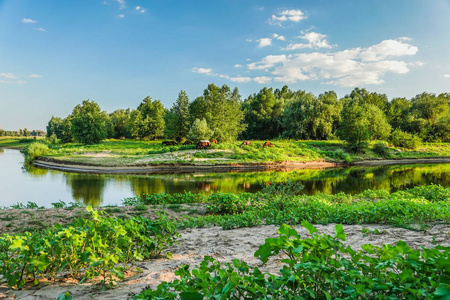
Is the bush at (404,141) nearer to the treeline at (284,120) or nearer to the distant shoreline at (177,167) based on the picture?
the treeline at (284,120)

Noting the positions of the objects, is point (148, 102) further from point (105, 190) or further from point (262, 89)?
point (105, 190)

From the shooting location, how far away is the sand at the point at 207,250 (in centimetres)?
309

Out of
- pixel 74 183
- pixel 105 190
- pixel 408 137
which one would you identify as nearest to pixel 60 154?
pixel 74 183

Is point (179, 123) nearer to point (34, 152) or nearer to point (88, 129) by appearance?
point (88, 129)

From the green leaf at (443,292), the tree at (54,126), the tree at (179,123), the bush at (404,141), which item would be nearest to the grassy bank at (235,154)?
the bush at (404,141)

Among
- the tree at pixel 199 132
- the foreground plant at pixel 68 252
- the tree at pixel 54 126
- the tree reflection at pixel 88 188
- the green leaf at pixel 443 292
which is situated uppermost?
the tree at pixel 54 126

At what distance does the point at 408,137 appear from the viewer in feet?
160

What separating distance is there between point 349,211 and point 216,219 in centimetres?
376

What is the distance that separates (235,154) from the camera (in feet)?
119

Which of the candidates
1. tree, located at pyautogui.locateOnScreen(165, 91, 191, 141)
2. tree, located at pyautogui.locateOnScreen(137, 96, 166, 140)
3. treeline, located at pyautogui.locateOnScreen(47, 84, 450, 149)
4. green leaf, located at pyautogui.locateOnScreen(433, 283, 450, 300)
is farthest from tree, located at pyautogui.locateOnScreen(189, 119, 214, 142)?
green leaf, located at pyautogui.locateOnScreen(433, 283, 450, 300)

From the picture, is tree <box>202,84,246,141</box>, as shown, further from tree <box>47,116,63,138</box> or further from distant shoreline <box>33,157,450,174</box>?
tree <box>47,116,63,138</box>

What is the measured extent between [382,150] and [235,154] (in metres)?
26.4

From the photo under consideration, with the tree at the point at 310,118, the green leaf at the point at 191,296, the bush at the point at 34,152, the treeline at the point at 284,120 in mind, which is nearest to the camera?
the green leaf at the point at 191,296

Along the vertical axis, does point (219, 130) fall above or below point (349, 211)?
above
